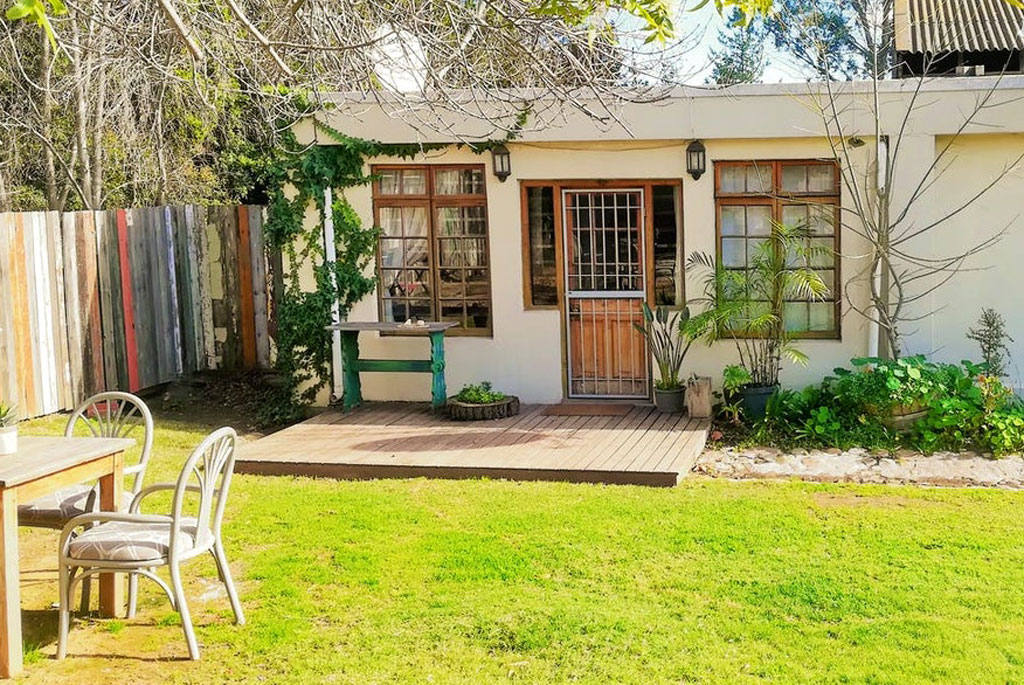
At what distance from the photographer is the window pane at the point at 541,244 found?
1157cm

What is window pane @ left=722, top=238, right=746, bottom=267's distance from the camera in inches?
444

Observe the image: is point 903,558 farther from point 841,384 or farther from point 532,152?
point 532,152

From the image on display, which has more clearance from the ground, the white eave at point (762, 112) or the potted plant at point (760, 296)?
the white eave at point (762, 112)

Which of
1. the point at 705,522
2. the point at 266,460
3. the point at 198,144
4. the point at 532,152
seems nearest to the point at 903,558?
the point at 705,522

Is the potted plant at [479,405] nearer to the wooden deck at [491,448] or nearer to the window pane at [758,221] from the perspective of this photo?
the wooden deck at [491,448]

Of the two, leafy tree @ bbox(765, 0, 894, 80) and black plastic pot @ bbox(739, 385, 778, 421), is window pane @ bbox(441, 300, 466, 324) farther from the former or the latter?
leafy tree @ bbox(765, 0, 894, 80)

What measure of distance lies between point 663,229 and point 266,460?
419cm

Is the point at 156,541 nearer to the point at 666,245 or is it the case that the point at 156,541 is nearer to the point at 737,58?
the point at 666,245

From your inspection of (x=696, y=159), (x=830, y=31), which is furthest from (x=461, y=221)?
(x=830, y=31)

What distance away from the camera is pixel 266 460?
9.63 m

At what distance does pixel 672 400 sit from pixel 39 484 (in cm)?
659

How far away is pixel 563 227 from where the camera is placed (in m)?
11.5

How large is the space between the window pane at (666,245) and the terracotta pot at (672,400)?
0.87 m

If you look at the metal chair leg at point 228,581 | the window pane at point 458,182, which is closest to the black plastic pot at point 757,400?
the window pane at point 458,182
